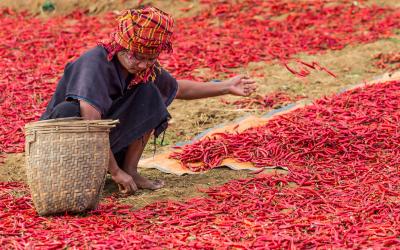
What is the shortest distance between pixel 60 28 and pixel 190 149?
610 centimetres

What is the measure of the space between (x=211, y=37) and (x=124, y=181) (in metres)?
5.89

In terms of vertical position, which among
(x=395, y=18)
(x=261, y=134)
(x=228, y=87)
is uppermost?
(x=228, y=87)

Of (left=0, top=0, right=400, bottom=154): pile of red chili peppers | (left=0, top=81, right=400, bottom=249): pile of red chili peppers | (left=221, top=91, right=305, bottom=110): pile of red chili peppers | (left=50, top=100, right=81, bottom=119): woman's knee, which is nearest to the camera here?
(left=0, top=81, right=400, bottom=249): pile of red chili peppers

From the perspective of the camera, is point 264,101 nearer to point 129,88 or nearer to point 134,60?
point 129,88

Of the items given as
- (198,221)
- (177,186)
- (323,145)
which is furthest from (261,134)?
(198,221)

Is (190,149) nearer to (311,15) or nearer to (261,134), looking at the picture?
(261,134)

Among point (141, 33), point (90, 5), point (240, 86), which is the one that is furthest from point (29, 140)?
point (90, 5)

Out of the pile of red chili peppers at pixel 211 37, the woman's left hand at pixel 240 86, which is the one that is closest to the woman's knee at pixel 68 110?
the woman's left hand at pixel 240 86

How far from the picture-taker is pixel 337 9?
1214 cm

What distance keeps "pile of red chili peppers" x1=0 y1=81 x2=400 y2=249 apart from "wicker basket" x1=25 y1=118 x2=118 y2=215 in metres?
0.13

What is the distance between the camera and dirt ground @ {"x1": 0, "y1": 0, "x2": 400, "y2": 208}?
19.4 ft

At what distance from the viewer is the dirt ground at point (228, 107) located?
5906mm

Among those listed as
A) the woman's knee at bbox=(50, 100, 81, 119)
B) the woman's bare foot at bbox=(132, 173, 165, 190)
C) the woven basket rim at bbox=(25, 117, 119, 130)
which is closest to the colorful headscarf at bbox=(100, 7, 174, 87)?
the woman's knee at bbox=(50, 100, 81, 119)

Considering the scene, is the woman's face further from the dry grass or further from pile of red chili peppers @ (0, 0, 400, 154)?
the dry grass
